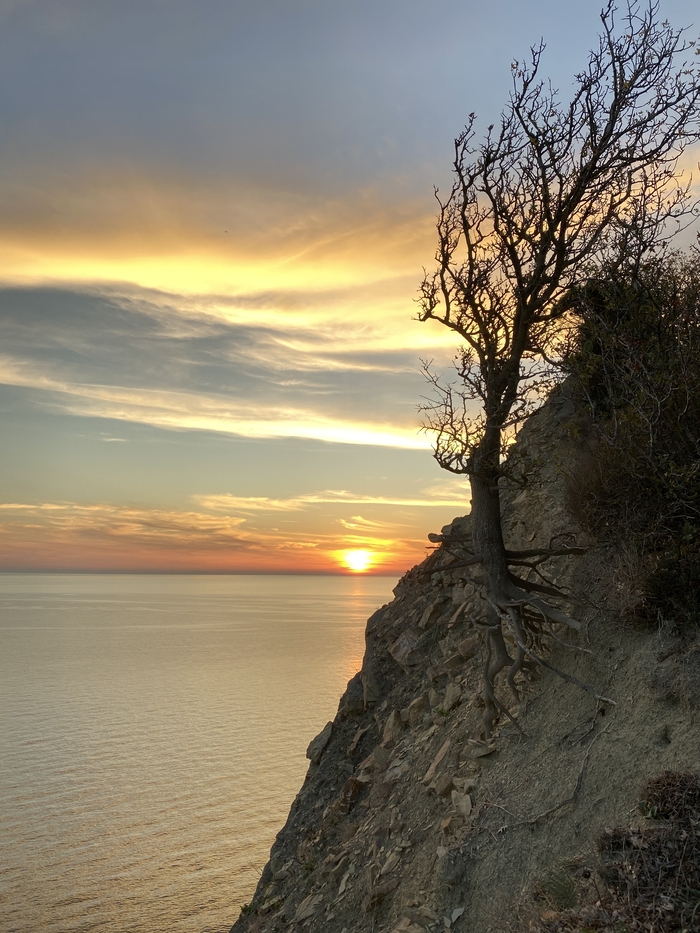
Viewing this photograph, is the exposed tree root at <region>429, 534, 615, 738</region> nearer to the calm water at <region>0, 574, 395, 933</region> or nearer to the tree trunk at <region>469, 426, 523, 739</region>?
the tree trunk at <region>469, 426, 523, 739</region>

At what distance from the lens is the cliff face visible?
10453mm

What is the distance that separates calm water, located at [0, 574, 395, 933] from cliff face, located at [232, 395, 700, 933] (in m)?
11.4

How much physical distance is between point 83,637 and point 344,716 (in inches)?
4155

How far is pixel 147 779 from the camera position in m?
40.2

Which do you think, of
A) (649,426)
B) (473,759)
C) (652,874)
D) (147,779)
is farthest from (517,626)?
(147,779)

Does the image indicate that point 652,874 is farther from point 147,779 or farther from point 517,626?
point 147,779

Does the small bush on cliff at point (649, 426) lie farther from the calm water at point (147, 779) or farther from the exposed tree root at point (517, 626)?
the calm water at point (147, 779)

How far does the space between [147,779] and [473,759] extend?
108 ft

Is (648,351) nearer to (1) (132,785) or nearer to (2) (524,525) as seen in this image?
(2) (524,525)

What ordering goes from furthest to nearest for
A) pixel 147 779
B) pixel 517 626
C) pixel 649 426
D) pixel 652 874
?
1. pixel 147 779
2. pixel 517 626
3. pixel 649 426
4. pixel 652 874

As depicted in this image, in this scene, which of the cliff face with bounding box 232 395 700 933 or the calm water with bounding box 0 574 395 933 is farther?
the calm water with bounding box 0 574 395 933

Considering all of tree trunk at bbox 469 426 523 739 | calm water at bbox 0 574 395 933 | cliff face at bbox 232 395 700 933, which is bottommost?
calm water at bbox 0 574 395 933

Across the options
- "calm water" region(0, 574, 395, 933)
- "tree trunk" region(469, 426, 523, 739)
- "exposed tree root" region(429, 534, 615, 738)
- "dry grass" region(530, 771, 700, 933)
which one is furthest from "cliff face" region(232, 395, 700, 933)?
"calm water" region(0, 574, 395, 933)

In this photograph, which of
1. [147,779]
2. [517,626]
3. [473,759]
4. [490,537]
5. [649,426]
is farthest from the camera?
[147,779]
